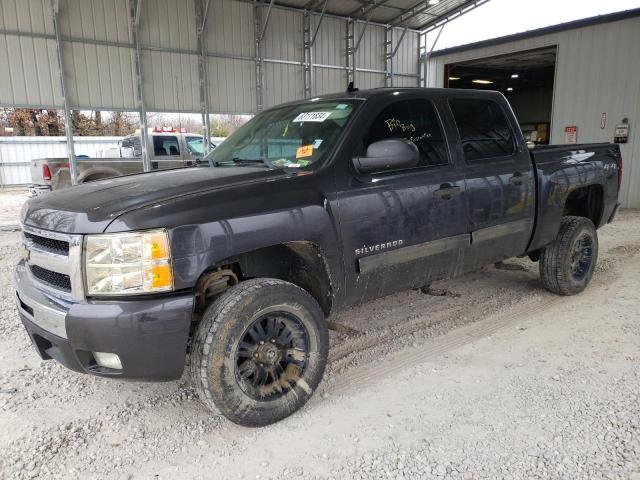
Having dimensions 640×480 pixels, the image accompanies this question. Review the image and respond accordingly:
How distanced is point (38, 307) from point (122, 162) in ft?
29.4

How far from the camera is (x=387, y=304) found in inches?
187

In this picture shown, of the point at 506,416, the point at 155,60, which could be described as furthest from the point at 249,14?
the point at 506,416

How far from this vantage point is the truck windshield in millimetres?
3160

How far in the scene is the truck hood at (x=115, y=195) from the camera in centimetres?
241

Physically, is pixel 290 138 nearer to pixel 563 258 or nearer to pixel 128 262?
pixel 128 262

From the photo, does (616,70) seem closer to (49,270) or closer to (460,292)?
(460,292)

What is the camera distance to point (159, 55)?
11.0m

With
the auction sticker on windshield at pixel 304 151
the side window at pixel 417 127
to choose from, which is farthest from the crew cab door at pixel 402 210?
the auction sticker on windshield at pixel 304 151

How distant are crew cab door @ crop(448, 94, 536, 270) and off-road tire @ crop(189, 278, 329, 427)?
1724mm

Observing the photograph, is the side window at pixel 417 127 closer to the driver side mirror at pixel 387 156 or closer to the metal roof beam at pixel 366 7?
the driver side mirror at pixel 387 156

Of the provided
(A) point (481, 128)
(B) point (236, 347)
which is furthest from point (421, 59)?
(B) point (236, 347)

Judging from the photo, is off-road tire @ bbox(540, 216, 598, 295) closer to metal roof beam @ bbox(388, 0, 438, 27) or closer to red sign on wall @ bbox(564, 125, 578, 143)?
red sign on wall @ bbox(564, 125, 578, 143)

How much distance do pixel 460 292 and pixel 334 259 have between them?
2.55m

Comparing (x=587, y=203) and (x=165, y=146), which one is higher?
(x=165, y=146)
